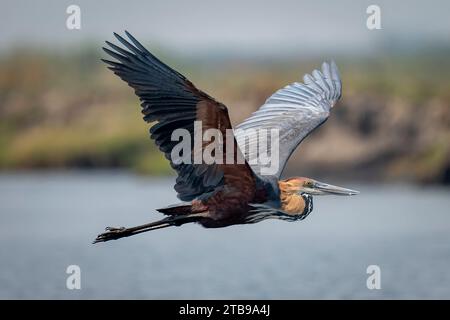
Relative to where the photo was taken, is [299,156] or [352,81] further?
[352,81]

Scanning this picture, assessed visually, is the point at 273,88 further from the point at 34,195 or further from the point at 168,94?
the point at 168,94

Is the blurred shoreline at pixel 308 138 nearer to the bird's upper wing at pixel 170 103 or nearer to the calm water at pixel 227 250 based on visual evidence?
the calm water at pixel 227 250

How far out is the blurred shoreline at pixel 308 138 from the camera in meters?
31.3

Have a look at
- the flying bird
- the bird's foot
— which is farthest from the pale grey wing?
the bird's foot

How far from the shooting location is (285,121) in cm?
1348

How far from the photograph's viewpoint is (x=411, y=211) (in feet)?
81.6

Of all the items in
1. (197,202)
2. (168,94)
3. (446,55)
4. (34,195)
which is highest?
(446,55)

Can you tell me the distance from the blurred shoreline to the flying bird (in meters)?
15.4

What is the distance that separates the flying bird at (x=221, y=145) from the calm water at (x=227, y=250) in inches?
160

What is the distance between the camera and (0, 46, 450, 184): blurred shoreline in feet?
103

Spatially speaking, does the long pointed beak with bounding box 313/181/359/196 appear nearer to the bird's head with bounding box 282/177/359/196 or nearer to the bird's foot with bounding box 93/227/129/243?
the bird's head with bounding box 282/177/359/196

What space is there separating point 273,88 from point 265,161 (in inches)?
894

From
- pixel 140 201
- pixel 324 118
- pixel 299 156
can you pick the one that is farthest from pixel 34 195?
pixel 324 118

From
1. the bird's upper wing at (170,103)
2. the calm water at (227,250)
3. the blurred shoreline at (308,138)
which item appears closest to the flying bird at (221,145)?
the bird's upper wing at (170,103)
